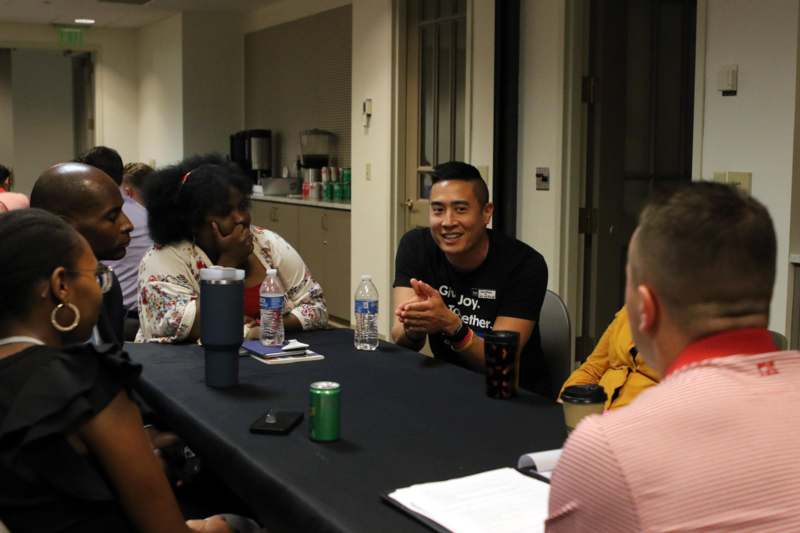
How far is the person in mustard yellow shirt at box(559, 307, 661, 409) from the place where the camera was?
219 centimetres

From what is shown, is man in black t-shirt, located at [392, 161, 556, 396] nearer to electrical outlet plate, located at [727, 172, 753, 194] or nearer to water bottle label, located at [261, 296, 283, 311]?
water bottle label, located at [261, 296, 283, 311]

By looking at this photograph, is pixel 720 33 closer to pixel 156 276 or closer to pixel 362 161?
pixel 156 276

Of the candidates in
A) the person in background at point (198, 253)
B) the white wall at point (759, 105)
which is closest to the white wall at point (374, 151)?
the white wall at point (759, 105)

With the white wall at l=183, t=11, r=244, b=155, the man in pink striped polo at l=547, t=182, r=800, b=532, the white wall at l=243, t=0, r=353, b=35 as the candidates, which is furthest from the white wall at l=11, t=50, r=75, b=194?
the man in pink striped polo at l=547, t=182, r=800, b=532

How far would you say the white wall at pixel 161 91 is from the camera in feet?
28.7

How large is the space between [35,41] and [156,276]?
7.52 metres

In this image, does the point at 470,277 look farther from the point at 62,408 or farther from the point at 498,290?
the point at 62,408

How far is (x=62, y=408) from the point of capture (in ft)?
4.27

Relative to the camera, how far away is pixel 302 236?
6.88 metres

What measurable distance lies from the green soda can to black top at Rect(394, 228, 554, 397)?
3.00 feet

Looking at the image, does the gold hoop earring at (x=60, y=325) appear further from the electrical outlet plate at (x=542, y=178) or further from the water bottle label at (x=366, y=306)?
the electrical outlet plate at (x=542, y=178)

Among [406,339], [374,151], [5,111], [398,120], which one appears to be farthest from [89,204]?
[5,111]

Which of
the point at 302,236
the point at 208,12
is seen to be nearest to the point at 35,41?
the point at 208,12

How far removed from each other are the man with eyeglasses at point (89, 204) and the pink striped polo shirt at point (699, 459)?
1712 millimetres
